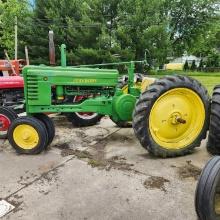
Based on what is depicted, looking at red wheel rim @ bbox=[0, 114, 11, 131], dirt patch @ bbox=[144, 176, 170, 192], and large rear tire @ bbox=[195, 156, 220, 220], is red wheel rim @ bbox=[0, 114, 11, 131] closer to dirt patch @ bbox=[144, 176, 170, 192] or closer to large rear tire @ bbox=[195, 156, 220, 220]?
dirt patch @ bbox=[144, 176, 170, 192]

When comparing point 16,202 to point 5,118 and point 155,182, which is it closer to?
point 155,182

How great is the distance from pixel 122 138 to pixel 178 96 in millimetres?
1248

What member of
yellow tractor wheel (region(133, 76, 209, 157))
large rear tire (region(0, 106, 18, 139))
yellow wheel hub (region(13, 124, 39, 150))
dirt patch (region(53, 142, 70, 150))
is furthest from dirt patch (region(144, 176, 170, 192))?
large rear tire (region(0, 106, 18, 139))

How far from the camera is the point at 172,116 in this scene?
14.1 feet

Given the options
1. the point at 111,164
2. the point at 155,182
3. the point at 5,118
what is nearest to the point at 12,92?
the point at 5,118

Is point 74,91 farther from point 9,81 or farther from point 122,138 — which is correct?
point 9,81

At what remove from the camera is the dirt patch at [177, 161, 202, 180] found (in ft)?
12.0

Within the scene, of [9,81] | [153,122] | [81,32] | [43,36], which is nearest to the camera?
[153,122]

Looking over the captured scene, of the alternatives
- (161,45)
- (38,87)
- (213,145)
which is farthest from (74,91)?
(161,45)

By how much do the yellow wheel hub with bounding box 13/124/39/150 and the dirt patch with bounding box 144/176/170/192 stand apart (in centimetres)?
164

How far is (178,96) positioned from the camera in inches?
169

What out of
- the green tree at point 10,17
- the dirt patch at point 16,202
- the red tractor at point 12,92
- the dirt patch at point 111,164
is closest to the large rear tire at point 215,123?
the dirt patch at point 111,164

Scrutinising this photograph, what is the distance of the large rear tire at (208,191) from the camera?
2.43 m

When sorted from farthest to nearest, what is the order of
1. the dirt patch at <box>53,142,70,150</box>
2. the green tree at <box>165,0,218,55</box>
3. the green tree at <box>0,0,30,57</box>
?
the green tree at <box>165,0,218,55</box> < the green tree at <box>0,0,30,57</box> < the dirt patch at <box>53,142,70,150</box>
